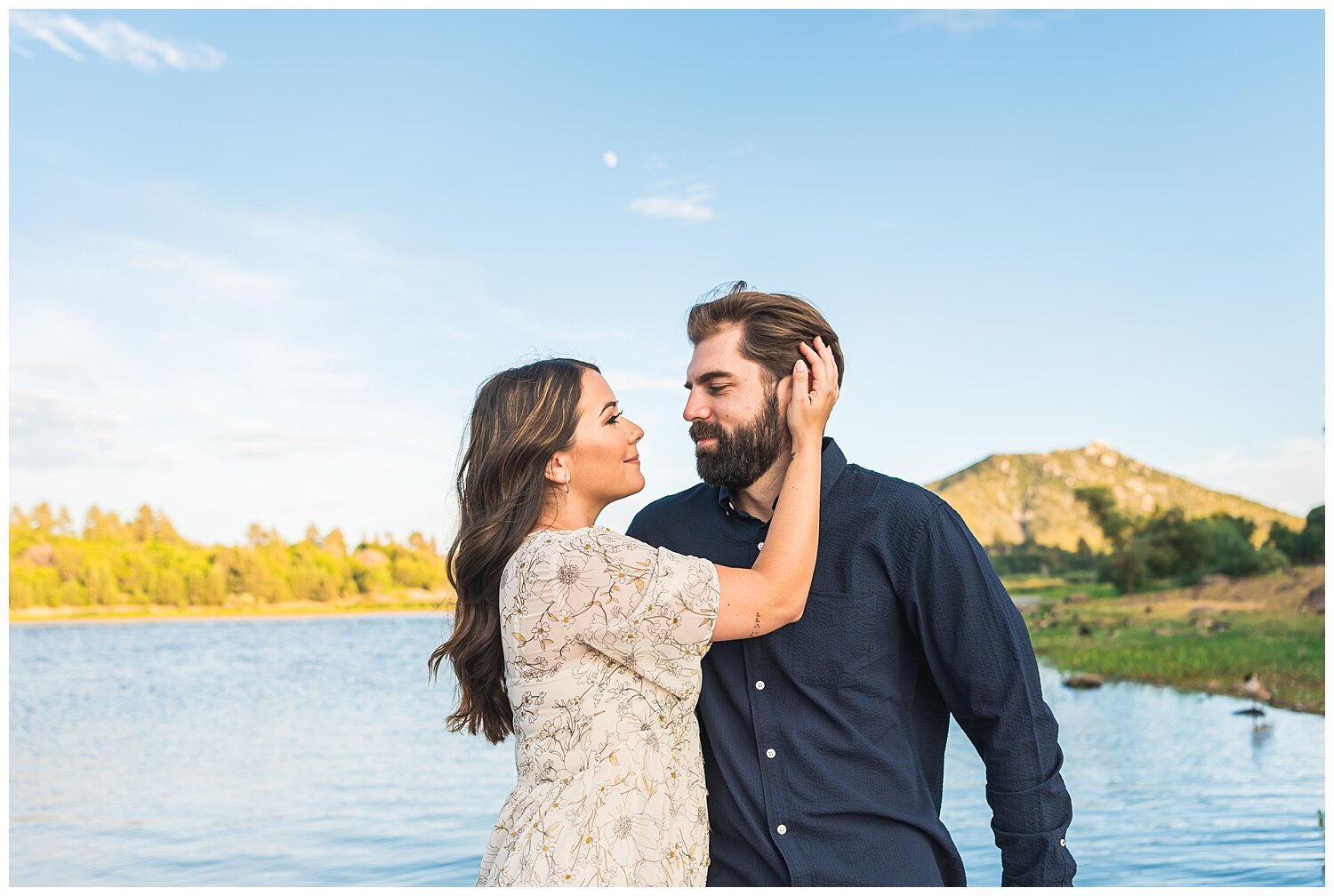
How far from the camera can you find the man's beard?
8.55 feet

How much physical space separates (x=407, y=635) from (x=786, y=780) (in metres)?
40.5

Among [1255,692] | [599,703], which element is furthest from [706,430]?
[1255,692]

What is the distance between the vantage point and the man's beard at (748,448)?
2605 millimetres

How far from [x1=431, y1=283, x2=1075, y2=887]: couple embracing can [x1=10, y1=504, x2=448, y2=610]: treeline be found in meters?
43.1

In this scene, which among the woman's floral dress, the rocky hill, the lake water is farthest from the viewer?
the rocky hill

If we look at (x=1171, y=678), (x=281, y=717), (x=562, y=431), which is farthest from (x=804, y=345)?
(x=281, y=717)

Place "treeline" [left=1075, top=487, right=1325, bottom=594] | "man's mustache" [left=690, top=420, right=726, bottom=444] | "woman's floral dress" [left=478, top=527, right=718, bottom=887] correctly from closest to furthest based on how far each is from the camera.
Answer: "woman's floral dress" [left=478, top=527, right=718, bottom=887]
"man's mustache" [left=690, top=420, right=726, bottom=444]
"treeline" [left=1075, top=487, right=1325, bottom=594]

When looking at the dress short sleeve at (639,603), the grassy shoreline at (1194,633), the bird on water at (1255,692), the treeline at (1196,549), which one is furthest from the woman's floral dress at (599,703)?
the treeline at (1196,549)

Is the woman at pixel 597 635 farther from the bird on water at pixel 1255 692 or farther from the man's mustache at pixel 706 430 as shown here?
the bird on water at pixel 1255 692

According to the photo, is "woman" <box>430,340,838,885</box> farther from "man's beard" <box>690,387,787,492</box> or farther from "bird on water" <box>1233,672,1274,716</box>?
"bird on water" <box>1233,672,1274,716</box>

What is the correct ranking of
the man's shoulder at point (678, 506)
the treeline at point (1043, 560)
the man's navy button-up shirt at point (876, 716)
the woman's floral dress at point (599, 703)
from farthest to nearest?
the treeline at point (1043, 560) < the man's shoulder at point (678, 506) < the man's navy button-up shirt at point (876, 716) < the woman's floral dress at point (599, 703)

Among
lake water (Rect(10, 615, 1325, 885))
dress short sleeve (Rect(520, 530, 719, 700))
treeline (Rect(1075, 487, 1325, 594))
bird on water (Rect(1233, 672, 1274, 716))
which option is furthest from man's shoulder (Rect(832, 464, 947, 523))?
treeline (Rect(1075, 487, 1325, 594))

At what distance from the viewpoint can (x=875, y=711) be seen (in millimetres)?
2449

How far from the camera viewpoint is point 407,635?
41.2 meters
